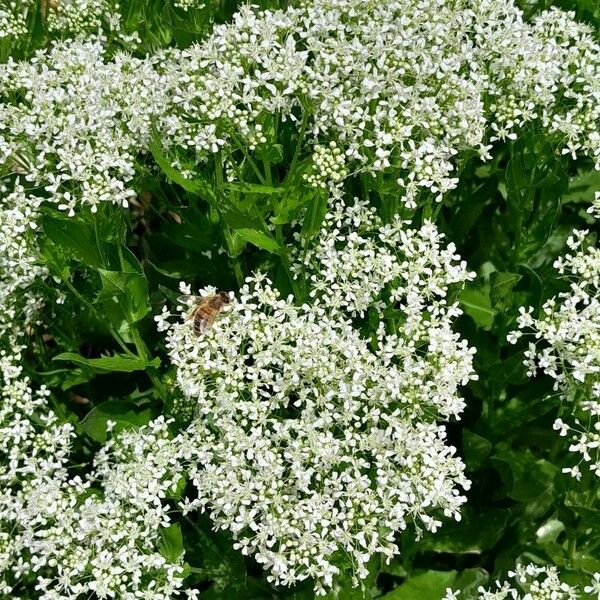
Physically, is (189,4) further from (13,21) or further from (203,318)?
(203,318)

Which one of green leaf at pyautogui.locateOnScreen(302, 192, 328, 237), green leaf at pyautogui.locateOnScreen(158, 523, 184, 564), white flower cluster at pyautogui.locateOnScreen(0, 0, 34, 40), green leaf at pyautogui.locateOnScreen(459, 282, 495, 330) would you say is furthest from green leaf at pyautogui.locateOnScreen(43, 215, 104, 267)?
green leaf at pyautogui.locateOnScreen(459, 282, 495, 330)

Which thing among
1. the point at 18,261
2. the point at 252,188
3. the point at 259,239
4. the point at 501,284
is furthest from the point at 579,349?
the point at 18,261

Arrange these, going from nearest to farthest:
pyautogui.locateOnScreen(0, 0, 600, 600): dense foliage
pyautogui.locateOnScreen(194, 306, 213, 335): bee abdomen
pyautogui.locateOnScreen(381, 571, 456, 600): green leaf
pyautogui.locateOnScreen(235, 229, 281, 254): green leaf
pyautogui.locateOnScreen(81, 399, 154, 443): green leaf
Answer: pyautogui.locateOnScreen(0, 0, 600, 600): dense foliage < pyautogui.locateOnScreen(194, 306, 213, 335): bee abdomen < pyautogui.locateOnScreen(235, 229, 281, 254): green leaf < pyautogui.locateOnScreen(381, 571, 456, 600): green leaf < pyautogui.locateOnScreen(81, 399, 154, 443): green leaf

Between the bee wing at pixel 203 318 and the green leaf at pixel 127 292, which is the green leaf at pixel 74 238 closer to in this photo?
the green leaf at pixel 127 292

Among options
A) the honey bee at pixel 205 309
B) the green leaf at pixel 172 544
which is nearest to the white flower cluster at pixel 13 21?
the honey bee at pixel 205 309

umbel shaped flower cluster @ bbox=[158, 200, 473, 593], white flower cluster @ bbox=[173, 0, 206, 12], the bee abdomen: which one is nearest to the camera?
umbel shaped flower cluster @ bbox=[158, 200, 473, 593]

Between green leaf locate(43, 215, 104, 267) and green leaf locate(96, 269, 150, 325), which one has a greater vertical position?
green leaf locate(43, 215, 104, 267)

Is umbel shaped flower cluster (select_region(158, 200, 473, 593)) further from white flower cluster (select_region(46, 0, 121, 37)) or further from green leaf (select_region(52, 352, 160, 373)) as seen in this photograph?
white flower cluster (select_region(46, 0, 121, 37))
